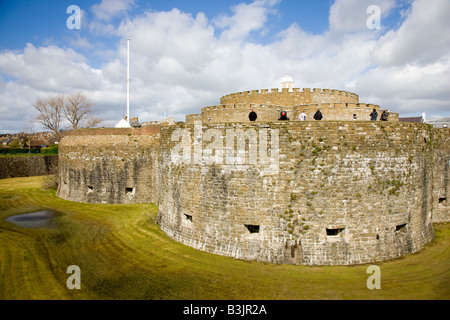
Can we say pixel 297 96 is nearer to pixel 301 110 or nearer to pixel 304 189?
pixel 301 110

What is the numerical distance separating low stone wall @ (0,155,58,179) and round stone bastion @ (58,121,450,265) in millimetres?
27615

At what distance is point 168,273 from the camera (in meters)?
9.86

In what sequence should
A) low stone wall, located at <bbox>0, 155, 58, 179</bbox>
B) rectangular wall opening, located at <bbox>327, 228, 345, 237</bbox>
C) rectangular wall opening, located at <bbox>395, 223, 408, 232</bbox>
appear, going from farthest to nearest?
low stone wall, located at <bbox>0, 155, 58, 179</bbox>
rectangular wall opening, located at <bbox>395, 223, 408, 232</bbox>
rectangular wall opening, located at <bbox>327, 228, 345, 237</bbox>

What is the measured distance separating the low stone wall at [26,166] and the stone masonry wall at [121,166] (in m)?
13.9

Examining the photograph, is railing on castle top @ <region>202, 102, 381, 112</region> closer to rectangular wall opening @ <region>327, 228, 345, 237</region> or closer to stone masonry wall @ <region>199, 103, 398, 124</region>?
stone masonry wall @ <region>199, 103, 398, 124</region>

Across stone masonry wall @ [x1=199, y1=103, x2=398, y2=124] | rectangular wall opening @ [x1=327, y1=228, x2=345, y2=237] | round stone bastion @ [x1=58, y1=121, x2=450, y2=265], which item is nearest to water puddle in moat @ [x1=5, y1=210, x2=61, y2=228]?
round stone bastion @ [x1=58, y1=121, x2=450, y2=265]

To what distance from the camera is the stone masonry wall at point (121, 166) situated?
20.6m

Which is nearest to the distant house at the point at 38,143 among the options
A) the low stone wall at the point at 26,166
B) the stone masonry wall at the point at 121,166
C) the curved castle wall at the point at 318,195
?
the low stone wall at the point at 26,166

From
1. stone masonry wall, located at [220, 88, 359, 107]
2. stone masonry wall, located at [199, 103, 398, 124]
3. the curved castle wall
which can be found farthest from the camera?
stone masonry wall, located at [220, 88, 359, 107]

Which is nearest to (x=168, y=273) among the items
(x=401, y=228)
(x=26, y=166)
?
(x=401, y=228)

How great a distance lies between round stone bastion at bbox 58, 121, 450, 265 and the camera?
33.5ft

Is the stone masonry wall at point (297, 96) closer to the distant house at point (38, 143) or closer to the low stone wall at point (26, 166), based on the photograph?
the low stone wall at point (26, 166)
